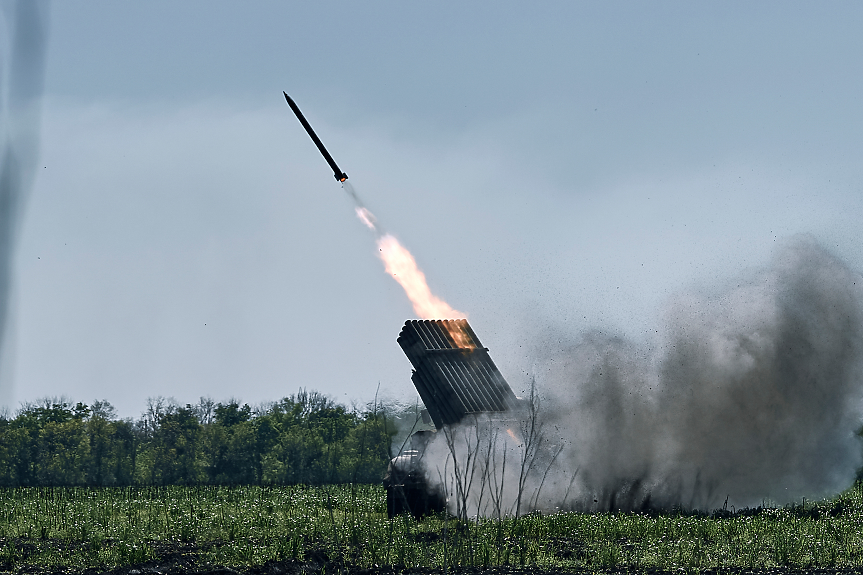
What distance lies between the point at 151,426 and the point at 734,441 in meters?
57.6

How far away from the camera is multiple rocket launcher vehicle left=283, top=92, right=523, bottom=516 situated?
23797mm

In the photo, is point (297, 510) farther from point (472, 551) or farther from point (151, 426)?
point (151, 426)

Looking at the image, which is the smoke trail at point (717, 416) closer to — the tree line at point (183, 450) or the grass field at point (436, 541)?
the grass field at point (436, 541)

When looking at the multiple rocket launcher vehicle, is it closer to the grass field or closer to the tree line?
the grass field

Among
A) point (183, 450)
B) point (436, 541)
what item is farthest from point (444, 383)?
point (183, 450)

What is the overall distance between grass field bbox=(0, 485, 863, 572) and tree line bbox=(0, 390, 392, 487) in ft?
126

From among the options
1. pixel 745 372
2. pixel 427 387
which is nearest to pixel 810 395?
pixel 745 372

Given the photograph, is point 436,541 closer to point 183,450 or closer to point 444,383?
point 444,383

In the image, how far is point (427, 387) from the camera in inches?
1002

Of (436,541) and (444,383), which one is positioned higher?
(444,383)

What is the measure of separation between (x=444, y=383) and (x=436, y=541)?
6248 mm

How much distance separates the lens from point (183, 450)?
70.0 m

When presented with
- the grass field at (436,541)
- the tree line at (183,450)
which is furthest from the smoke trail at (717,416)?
the tree line at (183,450)

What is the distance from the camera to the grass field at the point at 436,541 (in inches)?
675
